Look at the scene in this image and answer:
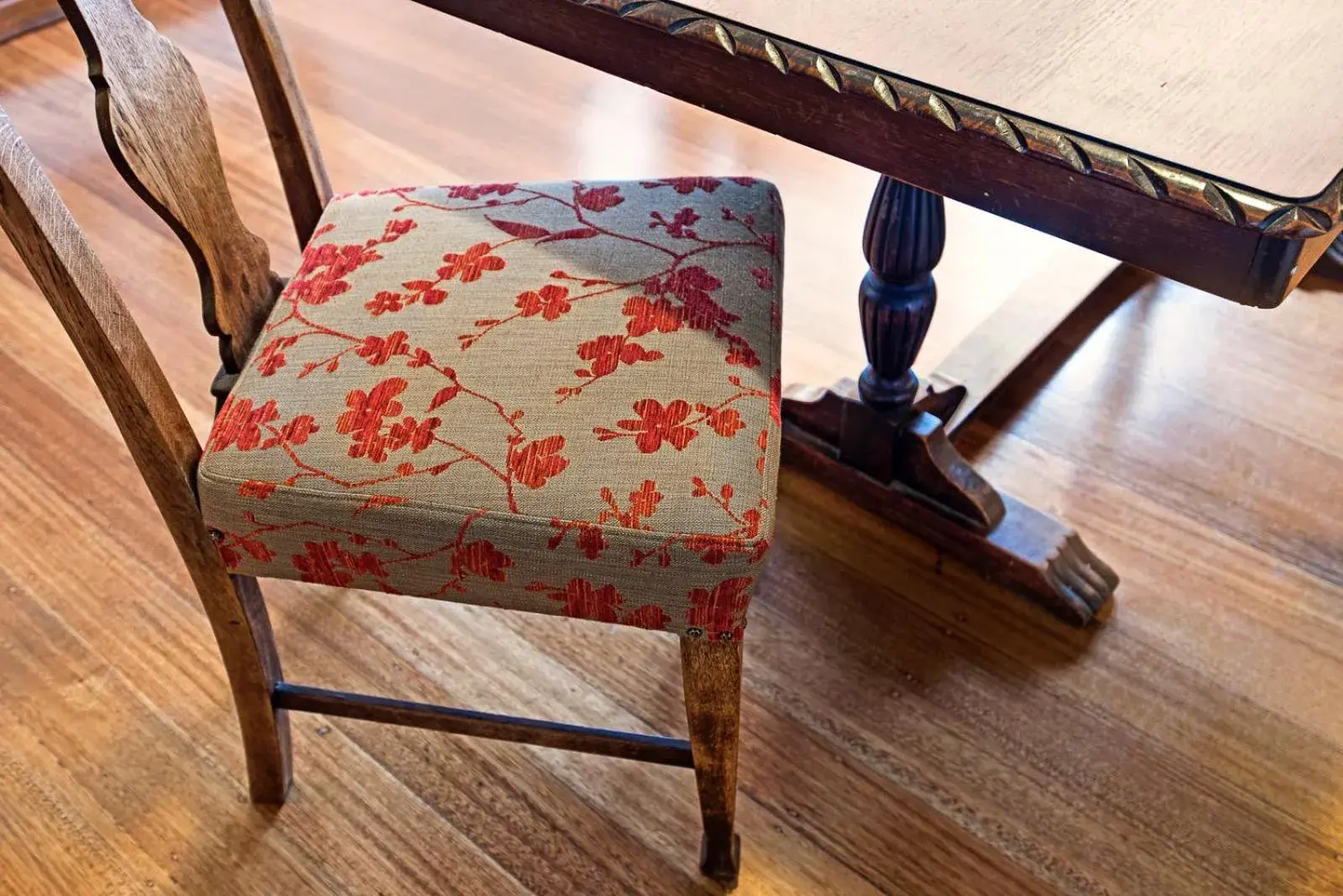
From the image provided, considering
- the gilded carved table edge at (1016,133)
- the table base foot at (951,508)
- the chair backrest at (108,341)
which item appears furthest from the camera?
the table base foot at (951,508)

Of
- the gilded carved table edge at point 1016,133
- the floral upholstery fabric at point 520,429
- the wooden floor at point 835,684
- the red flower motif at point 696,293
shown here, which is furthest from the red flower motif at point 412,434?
the wooden floor at point 835,684

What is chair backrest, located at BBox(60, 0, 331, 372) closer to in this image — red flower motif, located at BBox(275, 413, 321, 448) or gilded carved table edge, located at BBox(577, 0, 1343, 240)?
red flower motif, located at BBox(275, 413, 321, 448)

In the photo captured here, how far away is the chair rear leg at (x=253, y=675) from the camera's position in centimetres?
98

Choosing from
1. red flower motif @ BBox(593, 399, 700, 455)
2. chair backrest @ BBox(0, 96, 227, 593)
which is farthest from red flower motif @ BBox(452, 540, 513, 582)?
chair backrest @ BBox(0, 96, 227, 593)

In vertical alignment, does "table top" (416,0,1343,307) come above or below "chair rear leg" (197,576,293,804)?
above

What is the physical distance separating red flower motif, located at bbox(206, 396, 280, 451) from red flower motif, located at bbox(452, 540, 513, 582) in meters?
0.18

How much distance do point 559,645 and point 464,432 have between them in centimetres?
52

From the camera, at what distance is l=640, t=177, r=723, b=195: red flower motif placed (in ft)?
3.54

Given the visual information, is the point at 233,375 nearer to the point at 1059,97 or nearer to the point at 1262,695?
the point at 1059,97

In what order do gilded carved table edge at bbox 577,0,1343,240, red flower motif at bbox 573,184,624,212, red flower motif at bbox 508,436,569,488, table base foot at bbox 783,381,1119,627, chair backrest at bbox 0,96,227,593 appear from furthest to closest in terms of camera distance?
table base foot at bbox 783,381,1119,627 < red flower motif at bbox 573,184,624,212 < red flower motif at bbox 508,436,569,488 < chair backrest at bbox 0,96,227,593 < gilded carved table edge at bbox 577,0,1343,240

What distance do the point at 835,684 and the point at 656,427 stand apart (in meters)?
0.54

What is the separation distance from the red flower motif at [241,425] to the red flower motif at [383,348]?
0.26 feet

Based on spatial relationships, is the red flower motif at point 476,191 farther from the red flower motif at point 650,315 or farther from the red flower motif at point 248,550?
the red flower motif at point 248,550

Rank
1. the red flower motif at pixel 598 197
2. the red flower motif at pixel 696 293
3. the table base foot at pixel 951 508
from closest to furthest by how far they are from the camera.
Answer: the red flower motif at pixel 696 293, the red flower motif at pixel 598 197, the table base foot at pixel 951 508
